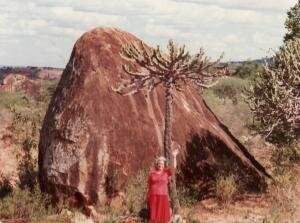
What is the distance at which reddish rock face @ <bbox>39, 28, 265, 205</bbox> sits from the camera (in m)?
14.3

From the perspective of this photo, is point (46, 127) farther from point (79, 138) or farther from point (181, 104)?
point (181, 104)

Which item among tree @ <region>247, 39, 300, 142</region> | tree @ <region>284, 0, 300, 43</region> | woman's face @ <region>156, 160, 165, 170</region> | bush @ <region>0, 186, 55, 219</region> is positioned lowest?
bush @ <region>0, 186, 55, 219</region>

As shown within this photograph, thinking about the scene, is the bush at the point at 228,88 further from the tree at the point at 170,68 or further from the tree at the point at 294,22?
the tree at the point at 170,68

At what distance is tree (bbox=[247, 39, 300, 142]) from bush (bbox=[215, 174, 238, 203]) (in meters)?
1.64

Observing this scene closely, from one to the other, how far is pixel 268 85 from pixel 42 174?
6697 millimetres

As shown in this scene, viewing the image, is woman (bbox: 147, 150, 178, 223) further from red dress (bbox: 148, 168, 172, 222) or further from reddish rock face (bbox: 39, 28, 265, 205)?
reddish rock face (bbox: 39, 28, 265, 205)

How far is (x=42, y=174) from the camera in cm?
1511

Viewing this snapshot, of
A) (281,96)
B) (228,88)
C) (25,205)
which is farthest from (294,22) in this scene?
(228,88)

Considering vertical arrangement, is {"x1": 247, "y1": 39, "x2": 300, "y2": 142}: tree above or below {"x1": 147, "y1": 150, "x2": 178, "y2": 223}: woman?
above

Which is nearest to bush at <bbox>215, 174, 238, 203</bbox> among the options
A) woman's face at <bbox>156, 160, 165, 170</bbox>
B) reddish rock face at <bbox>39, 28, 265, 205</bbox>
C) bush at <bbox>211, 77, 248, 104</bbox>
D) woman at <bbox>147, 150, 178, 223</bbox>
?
reddish rock face at <bbox>39, 28, 265, 205</bbox>

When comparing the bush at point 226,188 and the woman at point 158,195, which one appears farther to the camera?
the bush at point 226,188

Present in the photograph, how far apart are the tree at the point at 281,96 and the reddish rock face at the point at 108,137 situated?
181cm

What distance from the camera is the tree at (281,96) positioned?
1384 cm

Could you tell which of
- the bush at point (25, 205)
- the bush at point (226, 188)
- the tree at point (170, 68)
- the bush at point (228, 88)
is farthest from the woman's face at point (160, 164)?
the bush at point (228, 88)
